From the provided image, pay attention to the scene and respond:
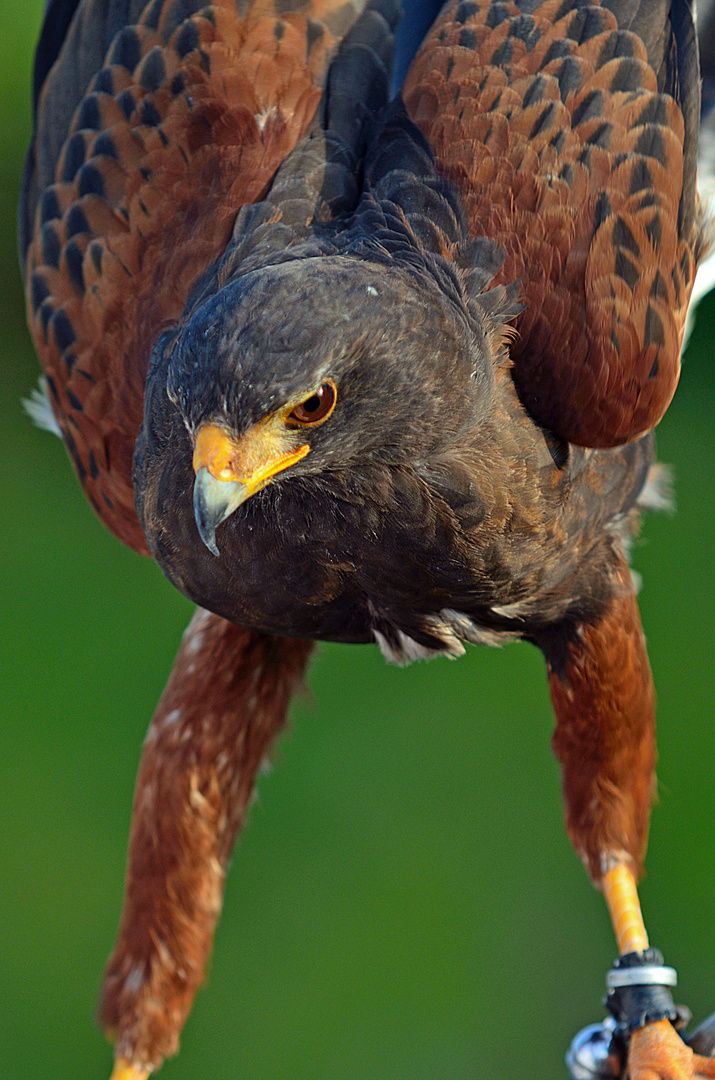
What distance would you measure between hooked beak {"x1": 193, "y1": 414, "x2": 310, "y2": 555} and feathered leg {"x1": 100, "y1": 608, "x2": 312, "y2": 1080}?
2.72 ft

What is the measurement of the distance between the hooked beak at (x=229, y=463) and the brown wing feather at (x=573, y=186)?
0.42 m

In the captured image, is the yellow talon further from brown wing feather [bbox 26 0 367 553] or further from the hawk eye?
the hawk eye

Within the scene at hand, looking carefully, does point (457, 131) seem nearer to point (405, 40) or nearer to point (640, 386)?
point (405, 40)

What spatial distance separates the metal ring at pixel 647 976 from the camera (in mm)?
1987

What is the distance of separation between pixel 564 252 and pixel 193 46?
627 millimetres

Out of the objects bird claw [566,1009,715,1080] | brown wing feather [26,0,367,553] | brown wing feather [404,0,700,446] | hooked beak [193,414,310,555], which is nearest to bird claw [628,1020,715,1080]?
bird claw [566,1009,715,1080]

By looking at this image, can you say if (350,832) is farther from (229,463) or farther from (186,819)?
Result: (229,463)

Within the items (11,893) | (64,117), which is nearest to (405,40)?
(64,117)

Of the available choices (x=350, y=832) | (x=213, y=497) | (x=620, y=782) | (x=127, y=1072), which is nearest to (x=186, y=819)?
(x=127, y=1072)

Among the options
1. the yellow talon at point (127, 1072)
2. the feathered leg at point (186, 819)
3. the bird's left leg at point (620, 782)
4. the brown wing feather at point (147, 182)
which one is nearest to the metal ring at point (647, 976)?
the bird's left leg at point (620, 782)

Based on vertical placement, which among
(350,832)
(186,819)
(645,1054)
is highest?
(186,819)

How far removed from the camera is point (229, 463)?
120cm

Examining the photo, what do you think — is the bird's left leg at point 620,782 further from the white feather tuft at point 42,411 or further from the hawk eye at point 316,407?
the white feather tuft at point 42,411

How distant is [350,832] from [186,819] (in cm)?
160
